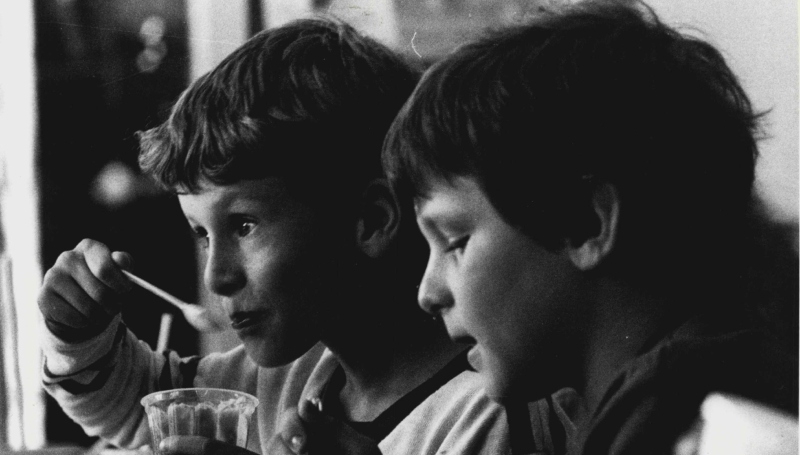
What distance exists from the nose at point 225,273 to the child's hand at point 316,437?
11 cm

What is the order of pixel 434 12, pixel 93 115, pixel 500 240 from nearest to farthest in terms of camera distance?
pixel 500 240 < pixel 434 12 < pixel 93 115

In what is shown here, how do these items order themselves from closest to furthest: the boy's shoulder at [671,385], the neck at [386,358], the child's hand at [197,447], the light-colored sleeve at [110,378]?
the boy's shoulder at [671,385], the child's hand at [197,447], the neck at [386,358], the light-colored sleeve at [110,378]

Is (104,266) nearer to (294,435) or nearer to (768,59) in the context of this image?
(294,435)

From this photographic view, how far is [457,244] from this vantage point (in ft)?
1.87

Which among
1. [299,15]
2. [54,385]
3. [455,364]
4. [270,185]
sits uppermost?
[299,15]

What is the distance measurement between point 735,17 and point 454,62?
0.58 feet

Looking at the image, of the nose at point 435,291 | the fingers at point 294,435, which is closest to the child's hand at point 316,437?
the fingers at point 294,435

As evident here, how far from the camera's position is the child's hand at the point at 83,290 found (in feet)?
2.55

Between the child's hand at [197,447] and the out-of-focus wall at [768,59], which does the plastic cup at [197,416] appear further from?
the out-of-focus wall at [768,59]

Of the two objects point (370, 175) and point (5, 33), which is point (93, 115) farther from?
point (370, 175)

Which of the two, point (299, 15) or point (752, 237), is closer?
point (752, 237)

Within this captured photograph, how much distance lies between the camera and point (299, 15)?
29.1 inches

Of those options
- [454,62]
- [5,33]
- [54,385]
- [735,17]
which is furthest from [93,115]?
[735,17]

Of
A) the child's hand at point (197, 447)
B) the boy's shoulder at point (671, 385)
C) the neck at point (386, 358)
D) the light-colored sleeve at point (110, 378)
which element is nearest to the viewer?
the boy's shoulder at point (671, 385)
